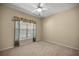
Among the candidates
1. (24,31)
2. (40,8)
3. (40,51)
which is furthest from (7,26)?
(40,51)

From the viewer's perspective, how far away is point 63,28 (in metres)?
2.19

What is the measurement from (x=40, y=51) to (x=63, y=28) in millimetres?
1004

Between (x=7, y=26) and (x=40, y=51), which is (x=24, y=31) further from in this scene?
(x=40, y=51)

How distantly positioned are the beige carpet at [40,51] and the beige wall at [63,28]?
17cm

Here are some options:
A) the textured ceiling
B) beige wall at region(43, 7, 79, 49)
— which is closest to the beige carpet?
beige wall at region(43, 7, 79, 49)

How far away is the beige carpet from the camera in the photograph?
1982 millimetres

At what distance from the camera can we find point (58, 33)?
2230 mm

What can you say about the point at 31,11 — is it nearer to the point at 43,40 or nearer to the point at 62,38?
the point at 43,40

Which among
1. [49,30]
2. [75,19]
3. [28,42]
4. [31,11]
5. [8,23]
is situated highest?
[31,11]

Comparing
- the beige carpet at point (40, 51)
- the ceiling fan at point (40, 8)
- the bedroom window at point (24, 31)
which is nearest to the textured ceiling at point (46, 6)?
the ceiling fan at point (40, 8)

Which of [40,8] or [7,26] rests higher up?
[40,8]

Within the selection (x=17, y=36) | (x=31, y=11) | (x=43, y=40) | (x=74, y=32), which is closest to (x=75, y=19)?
(x=74, y=32)

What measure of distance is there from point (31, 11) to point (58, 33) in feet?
3.54

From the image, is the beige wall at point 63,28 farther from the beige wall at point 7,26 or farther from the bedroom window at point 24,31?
the beige wall at point 7,26
